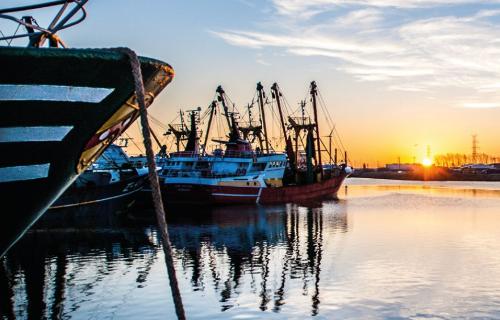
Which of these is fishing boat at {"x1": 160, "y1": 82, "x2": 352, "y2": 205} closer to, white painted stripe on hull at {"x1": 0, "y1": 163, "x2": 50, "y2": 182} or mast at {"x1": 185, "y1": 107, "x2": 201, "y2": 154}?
mast at {"x1": 185, "y1": 107, "x2": 201, "y2": 154}

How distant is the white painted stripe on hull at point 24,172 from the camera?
22.6 ft

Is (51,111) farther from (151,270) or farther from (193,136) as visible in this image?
(193,136)

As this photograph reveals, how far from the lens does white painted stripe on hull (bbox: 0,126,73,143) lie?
650 centimetres

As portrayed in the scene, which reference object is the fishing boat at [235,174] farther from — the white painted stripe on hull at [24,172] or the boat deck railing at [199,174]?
the white painted stripe on hull at [24,172]

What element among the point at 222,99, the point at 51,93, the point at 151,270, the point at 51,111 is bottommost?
the point at 151,270

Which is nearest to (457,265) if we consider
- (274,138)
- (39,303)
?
(39,303)

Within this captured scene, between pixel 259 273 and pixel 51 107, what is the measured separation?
12840 millimetres

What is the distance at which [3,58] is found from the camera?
580 centimetres

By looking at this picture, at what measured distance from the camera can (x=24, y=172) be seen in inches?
278

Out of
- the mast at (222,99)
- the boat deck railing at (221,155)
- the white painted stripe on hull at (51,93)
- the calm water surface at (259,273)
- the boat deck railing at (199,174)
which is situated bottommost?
the calm water surface at (259,273)

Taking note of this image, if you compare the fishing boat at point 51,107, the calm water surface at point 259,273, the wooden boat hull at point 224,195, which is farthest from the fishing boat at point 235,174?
the fishing boat at point 51,107

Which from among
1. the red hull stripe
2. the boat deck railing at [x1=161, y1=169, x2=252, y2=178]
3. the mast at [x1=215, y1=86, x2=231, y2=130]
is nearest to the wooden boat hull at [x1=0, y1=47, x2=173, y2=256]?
the red hull stripe

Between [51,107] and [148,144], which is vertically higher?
[51,107]

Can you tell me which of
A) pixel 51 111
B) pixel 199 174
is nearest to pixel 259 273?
pixel 51 111
